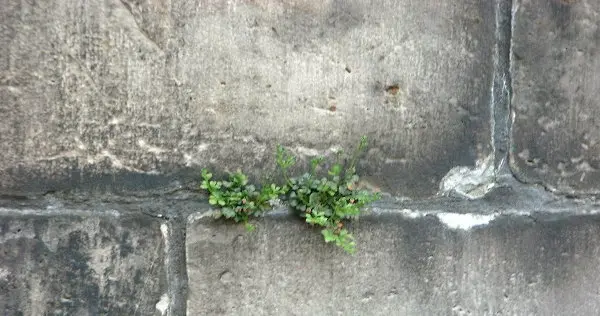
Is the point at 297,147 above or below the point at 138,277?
above

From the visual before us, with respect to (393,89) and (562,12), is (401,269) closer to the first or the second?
(393,89)

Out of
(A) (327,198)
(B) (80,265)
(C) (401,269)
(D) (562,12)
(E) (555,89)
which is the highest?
(D) (562,12)

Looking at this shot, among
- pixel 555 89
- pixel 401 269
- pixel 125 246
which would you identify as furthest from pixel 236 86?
pixel 555 89

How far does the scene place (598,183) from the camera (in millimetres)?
1672

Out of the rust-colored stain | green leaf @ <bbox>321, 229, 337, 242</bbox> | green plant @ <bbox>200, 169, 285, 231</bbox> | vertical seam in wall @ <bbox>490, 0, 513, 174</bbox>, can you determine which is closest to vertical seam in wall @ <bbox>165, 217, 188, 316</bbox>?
green plant @ <bbox>200, 169, 285, 231</bbox>

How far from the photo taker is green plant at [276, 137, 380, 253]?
142cm

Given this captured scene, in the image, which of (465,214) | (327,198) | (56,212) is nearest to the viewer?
(56,212)

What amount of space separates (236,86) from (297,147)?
0.22 metres

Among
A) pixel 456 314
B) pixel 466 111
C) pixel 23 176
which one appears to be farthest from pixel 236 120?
pixel 456 314

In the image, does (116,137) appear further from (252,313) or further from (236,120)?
(252,313)

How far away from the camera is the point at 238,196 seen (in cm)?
138

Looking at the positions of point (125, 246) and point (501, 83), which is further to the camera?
point (501, 83)

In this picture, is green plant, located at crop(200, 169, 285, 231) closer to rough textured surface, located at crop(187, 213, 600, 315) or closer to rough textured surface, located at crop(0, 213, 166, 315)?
rough textured surface, located at crop(187, 213, 600, 315)

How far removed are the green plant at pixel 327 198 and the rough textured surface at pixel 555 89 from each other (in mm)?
504
